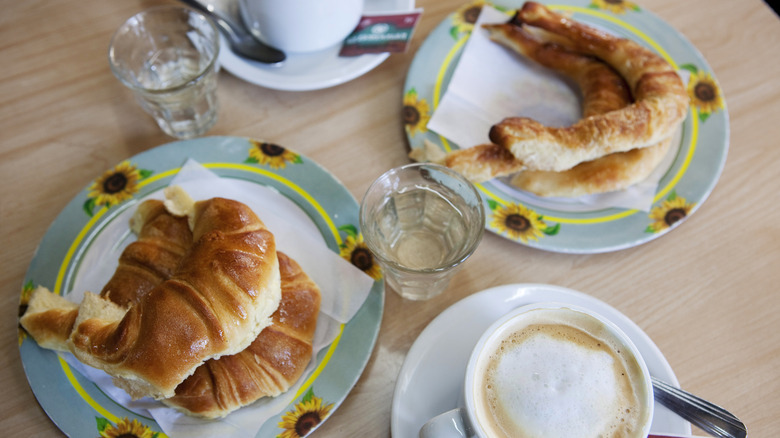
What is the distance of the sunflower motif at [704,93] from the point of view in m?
1.13

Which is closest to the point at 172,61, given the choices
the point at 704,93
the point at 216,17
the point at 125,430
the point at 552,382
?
the point at 216,17

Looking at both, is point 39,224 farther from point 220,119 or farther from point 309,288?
point 309,288

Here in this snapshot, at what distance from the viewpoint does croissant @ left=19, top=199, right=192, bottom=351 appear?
0.85 metres

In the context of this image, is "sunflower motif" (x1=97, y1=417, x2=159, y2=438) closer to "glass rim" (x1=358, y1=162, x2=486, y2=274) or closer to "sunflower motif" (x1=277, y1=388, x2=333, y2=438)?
"sunflower motif" (x1=277, y1=388, x2=333, y2=438)

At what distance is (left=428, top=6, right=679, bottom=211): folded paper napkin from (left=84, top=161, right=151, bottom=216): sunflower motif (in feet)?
1.79

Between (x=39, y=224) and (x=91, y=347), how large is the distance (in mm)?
379

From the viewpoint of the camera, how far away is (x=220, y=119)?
115 centimetres

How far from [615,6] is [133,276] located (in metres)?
1.11

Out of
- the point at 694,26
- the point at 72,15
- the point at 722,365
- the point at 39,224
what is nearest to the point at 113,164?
the point at 39,224

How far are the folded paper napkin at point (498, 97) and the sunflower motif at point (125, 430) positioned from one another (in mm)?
690

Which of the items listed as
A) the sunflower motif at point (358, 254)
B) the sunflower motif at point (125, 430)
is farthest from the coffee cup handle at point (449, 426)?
the sunflower motif at point (125, 430)

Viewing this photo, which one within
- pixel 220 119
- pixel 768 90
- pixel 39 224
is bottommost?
pixel 39 224

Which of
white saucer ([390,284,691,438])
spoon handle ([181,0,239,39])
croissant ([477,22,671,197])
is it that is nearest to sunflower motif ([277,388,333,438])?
white saucer ([390,284,691,438])

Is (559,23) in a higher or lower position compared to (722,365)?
higher
